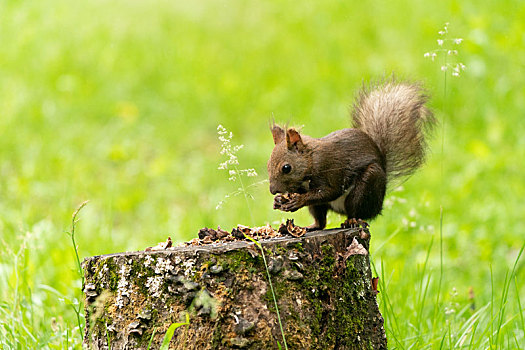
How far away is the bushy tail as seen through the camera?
2768 millimetres

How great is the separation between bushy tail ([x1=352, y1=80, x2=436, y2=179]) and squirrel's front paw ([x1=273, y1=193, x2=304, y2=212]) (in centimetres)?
50

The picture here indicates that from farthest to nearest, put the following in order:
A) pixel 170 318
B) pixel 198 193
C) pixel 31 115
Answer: pixel 31 115 → pixel 198 193 → pixel 170 318

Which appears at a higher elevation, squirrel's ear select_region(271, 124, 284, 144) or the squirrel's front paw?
squirrel's ear select_region(271, 124, 284, 144)

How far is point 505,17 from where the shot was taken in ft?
26.5

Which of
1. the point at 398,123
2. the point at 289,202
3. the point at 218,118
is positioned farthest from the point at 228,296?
the point at 218,118

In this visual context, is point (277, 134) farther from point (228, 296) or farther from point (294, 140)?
point (228, 296)

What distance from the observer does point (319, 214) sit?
8.80ft

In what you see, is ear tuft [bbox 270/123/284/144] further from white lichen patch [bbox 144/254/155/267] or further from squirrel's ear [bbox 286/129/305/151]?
white lichen patch [bbox 144/254/155/267]

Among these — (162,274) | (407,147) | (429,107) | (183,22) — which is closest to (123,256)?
(162,274)

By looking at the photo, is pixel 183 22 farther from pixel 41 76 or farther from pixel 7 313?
pixel 7 313

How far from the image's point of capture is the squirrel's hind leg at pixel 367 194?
98.1 inches

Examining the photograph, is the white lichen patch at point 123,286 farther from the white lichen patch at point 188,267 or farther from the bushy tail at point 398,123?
the bushy tail at point 398,123

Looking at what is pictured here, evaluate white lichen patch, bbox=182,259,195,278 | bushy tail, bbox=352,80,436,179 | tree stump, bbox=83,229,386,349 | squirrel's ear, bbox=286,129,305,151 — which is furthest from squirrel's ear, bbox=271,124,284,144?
white lichen patch, bbox=182,259,195,278

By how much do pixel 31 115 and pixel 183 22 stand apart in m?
3.35
